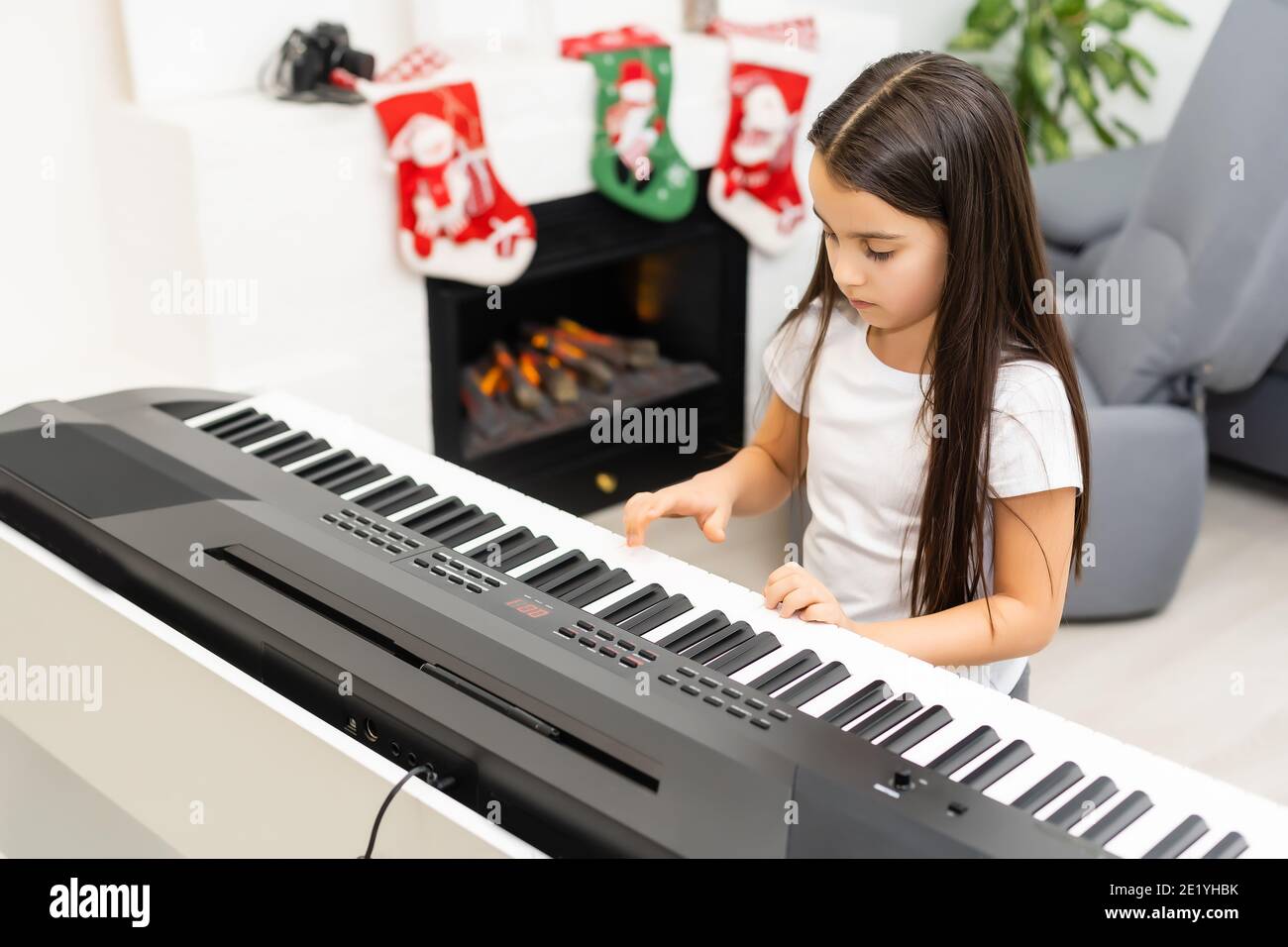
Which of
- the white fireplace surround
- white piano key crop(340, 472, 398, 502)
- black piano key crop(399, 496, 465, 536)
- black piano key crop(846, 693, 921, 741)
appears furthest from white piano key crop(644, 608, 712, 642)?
the white fireplace surround

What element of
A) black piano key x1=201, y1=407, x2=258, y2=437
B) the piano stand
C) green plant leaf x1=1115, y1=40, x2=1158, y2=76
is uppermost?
green plant leaf x1=1115, y1=40, x2=1158, y2=76

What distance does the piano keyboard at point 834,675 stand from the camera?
3.34 feet

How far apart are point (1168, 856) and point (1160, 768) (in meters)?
0.12

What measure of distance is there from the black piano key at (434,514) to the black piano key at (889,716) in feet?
1.83

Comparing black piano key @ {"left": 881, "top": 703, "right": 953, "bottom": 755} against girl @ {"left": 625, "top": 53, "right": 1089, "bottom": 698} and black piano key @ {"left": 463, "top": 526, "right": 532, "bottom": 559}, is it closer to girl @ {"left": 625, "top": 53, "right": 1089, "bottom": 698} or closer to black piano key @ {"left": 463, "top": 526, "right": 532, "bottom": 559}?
girl @ {"left": 625, "top": 53, "right": 1089, "bottom": 698}

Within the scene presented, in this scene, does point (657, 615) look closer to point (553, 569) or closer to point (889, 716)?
point (553, 569)

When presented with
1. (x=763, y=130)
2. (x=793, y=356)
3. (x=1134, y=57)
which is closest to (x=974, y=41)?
(x=1134, y=57)

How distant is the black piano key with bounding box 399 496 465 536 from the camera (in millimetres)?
1480

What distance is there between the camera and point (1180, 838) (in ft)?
3.23

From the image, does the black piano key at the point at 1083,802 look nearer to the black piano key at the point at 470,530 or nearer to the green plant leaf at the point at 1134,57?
the black piano key at the point at 470,530

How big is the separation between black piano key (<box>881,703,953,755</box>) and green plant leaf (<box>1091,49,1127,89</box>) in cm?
319

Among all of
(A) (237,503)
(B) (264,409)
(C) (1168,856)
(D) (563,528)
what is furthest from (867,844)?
(B) (264,409)

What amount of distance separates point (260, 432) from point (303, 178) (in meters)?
0.92
